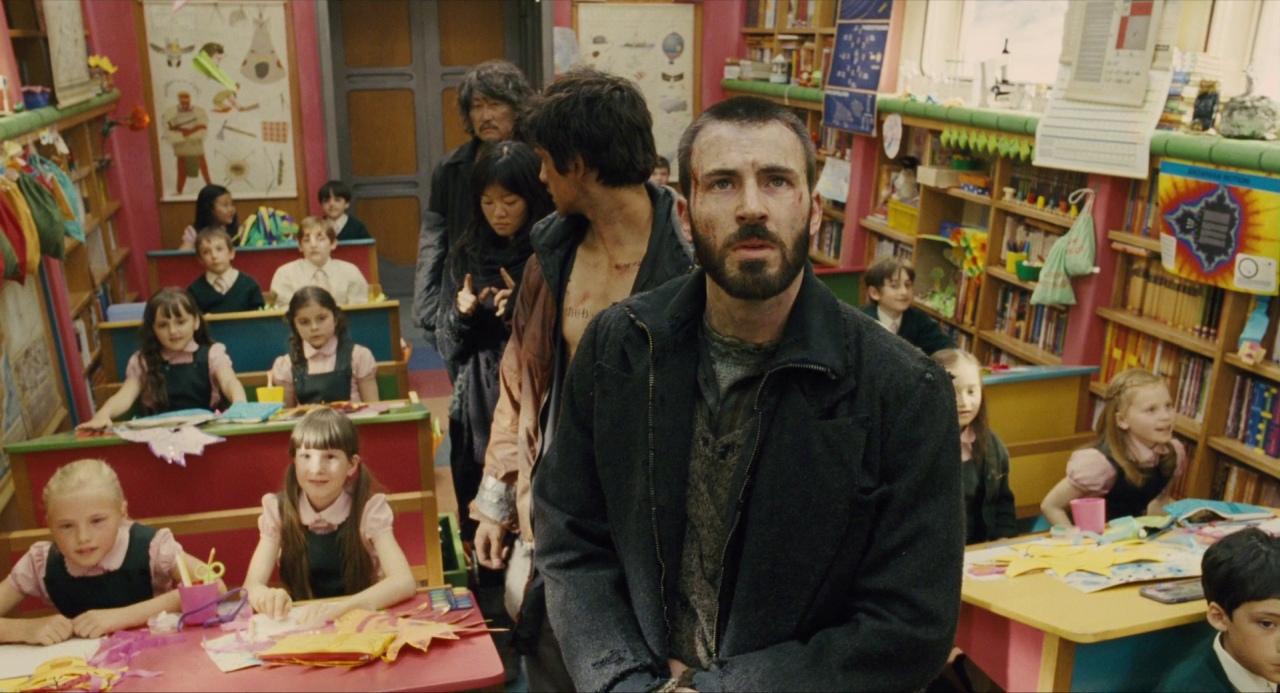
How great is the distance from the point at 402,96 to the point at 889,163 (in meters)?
4.04

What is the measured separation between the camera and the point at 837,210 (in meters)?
7.43

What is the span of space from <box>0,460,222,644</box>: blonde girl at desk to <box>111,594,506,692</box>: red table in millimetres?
416

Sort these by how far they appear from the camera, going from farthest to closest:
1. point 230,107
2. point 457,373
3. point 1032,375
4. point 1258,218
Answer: point 230,107 → point 1032,375 → point 1258,218 → point 457,373

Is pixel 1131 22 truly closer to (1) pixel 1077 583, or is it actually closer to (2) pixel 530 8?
(1) pixel 1077 583

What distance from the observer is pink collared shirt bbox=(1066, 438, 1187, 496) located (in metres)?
3.35

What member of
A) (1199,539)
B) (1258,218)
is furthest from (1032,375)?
(1199,539)

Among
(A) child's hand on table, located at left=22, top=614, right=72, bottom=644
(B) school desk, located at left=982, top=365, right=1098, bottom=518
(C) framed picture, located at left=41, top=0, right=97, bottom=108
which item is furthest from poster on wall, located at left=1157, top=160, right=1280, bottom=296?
(C) framed picture, located at left=41, top=0, right=97, bottom=108

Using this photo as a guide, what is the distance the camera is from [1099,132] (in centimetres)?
462

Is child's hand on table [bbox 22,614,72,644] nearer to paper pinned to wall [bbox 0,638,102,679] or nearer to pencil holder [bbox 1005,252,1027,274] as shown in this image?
paper pinned to wall [bbox 0,638,102,679]

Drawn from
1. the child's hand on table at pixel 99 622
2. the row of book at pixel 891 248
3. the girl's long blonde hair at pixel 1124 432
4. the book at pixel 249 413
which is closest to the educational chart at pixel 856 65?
the row of book at pixel 891 248

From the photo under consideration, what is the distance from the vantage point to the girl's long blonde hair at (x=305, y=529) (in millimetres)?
2920

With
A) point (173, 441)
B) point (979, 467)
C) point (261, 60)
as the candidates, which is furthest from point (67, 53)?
point (979, 467)

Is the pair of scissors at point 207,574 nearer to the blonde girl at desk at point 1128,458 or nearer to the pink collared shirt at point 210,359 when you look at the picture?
the pink collared shirt at point 210,359

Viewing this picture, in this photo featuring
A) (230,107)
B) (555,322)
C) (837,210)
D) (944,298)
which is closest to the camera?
(555,322)
